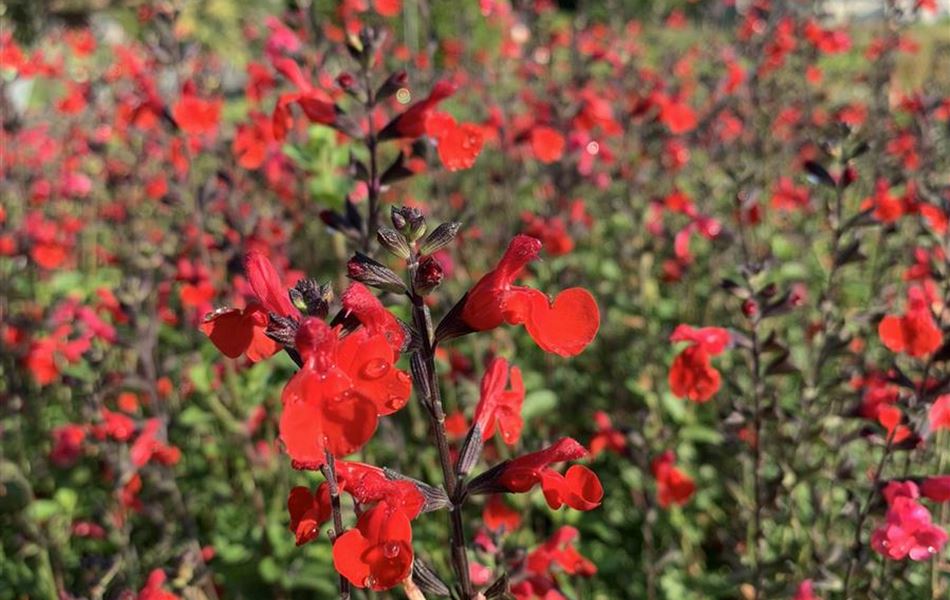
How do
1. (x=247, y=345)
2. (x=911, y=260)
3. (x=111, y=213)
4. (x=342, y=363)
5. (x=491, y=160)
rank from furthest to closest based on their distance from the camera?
(x=491, y=160), (x=111, y=213), (x=911, y=260), (x=247, y=345), (x=342, y=363)

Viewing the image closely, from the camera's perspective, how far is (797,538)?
331cm

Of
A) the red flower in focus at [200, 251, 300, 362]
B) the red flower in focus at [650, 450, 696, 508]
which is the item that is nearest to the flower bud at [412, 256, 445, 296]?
the red flower in focus at [200, 251, 300, 362]

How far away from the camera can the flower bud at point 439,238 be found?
1.54 m

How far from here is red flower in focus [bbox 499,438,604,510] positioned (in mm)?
1493

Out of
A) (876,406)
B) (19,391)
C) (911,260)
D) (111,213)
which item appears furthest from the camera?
(111,213)

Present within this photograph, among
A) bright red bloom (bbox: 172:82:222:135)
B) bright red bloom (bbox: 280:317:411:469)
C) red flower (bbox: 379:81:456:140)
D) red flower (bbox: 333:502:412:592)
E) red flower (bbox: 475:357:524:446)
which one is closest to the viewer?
bright red bloom (bbox: 280:317:411:469)

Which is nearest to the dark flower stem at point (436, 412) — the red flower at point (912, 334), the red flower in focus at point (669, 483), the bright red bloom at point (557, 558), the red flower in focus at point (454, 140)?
the bright red bloom at point (557, 558)

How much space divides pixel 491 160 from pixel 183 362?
14.9ft

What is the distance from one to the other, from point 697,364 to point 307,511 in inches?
56.5

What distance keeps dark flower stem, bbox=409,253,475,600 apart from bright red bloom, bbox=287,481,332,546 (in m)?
0.23

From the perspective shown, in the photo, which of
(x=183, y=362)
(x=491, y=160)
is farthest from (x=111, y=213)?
(x=491, y=160)

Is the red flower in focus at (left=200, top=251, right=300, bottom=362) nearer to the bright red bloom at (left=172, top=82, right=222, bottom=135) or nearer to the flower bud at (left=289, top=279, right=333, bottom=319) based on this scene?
the flower bud at (left=289, top=279, right=333, bottom=319)

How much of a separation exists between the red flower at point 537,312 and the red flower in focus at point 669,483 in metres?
1.96

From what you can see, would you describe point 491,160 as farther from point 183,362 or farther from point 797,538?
point 797,538
